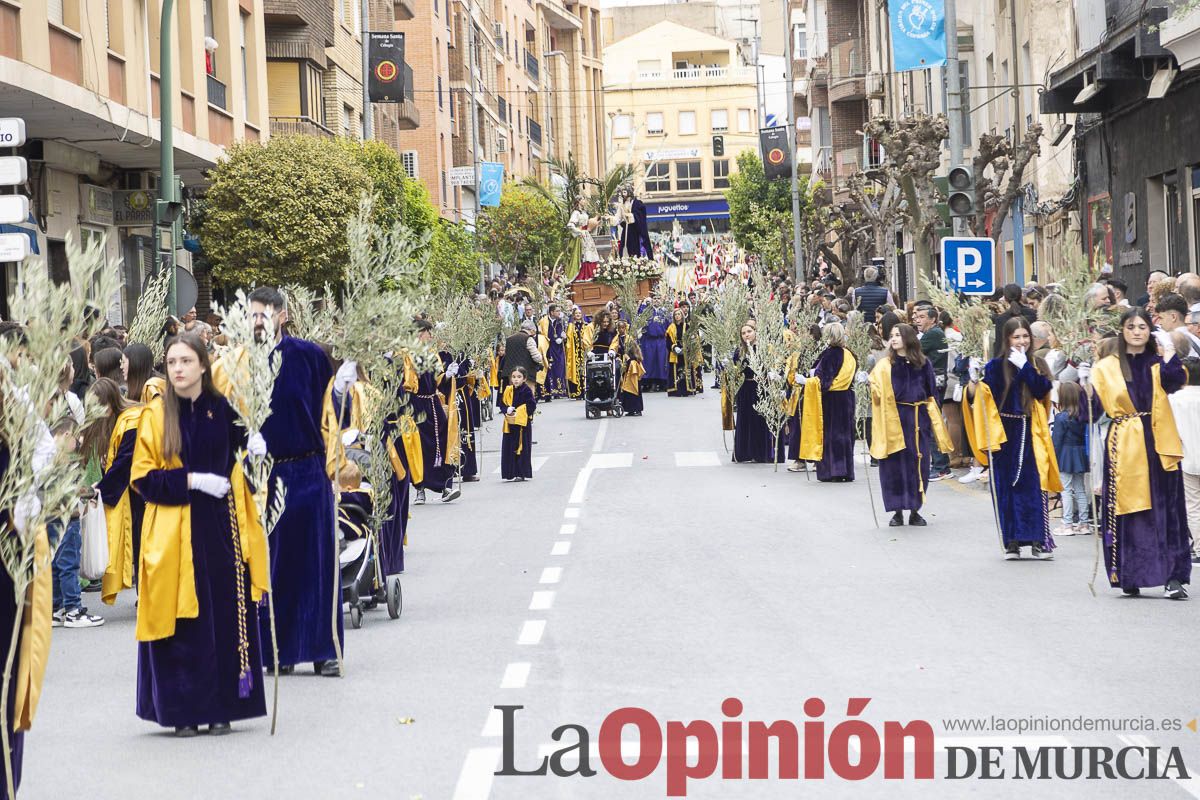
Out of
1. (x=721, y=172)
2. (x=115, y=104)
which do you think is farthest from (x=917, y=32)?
(x=721, y=172)

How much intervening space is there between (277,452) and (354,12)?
4215 cm

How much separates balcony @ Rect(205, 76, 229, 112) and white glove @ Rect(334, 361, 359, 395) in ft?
75.4

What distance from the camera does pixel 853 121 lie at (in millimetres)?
59875

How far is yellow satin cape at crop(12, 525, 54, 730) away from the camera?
6258mm

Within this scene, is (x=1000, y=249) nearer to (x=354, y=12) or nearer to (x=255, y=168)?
(x=255, y=168)

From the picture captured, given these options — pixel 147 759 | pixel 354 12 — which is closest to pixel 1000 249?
pixel 354 12

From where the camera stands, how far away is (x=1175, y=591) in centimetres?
1095

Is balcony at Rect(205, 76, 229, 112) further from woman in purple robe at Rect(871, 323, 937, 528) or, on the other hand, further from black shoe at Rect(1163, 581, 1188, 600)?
black shoe at Rect(1163, 581, 1188, 600)

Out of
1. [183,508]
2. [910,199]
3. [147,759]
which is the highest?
[910,199]

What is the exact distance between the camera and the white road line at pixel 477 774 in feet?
21.7

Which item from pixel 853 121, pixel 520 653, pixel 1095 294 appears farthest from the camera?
pixel 853 121

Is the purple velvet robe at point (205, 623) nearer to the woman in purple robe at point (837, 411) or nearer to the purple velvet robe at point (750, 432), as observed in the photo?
the woman in purple robe at point (837, 411)

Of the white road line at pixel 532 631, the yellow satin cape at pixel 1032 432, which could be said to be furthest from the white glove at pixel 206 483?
the yellow satin cape at pixel 1032 432

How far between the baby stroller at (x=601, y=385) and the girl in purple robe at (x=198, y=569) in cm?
2375
